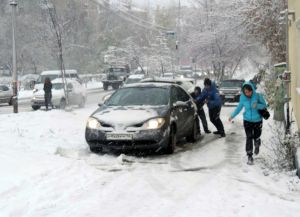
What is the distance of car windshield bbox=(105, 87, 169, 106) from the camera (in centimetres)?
1134

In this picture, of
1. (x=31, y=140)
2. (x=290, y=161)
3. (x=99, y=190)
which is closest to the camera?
(x=99, y=190)

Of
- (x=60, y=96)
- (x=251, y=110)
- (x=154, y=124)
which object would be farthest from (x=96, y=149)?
(x=60, y=96)

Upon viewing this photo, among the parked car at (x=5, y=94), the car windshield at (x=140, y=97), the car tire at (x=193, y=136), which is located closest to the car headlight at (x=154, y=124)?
the car windshield at (x=140, y=97)

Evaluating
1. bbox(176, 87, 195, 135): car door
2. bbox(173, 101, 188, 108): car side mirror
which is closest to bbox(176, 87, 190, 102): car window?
bbox(176, 87, 195, 135): car door

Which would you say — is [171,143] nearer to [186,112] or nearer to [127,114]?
[127,114]

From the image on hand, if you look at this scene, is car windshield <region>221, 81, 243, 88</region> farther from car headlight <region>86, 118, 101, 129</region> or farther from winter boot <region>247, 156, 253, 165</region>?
winter boot <region>247, 156, 253, 165</region>

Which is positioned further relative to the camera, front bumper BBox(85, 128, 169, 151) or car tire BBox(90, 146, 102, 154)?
car tire BBox(90, 146, 102, 154)

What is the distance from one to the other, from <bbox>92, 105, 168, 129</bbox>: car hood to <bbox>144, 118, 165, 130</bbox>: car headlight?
0.08 m

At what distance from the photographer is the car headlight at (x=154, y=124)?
1014 centimetres

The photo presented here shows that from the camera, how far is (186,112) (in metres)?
12.3

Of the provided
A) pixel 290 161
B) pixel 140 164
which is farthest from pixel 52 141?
pixel 290 161

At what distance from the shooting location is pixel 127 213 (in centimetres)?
608

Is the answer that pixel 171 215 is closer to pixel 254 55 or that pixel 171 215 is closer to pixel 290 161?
pixel 290 161

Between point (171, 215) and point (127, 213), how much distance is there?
0.51 metres
